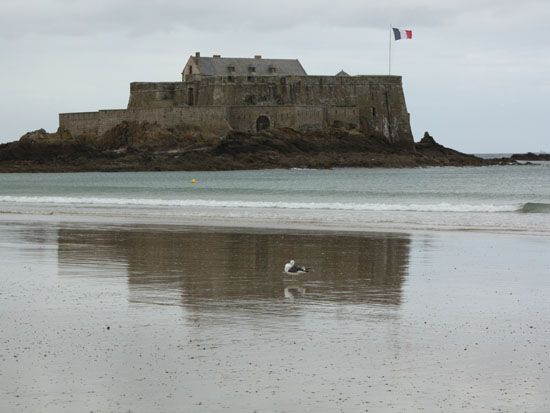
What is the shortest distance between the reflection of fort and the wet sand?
0.16ft

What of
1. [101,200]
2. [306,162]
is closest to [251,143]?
[306,162]

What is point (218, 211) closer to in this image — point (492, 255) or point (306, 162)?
point (492, 255)

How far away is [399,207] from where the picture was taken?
2662 cm

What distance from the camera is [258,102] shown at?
64.1m

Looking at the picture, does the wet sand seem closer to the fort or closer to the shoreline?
Answer: the shoreline

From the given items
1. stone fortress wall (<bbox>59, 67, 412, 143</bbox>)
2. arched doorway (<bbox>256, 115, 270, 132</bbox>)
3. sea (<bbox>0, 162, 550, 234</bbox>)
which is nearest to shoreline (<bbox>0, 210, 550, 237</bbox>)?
sea (<bbox>0, 162, 550, 234</bbox>)

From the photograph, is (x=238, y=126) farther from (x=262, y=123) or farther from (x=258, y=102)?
(x=258, y=102)

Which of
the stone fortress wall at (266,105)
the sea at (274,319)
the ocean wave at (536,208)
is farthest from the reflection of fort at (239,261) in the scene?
the stone fortress wall at (266,105)

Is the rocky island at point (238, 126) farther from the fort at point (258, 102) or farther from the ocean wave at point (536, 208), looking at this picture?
the ocean wave at point (536, 208)

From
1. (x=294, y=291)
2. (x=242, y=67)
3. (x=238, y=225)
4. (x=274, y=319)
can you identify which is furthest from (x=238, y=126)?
(x=274, y=319)

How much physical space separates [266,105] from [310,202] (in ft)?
108

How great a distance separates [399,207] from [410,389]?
20416 mm

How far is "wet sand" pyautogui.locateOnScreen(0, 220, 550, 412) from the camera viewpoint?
628cm

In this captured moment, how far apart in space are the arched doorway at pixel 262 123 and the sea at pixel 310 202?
33.0ft
